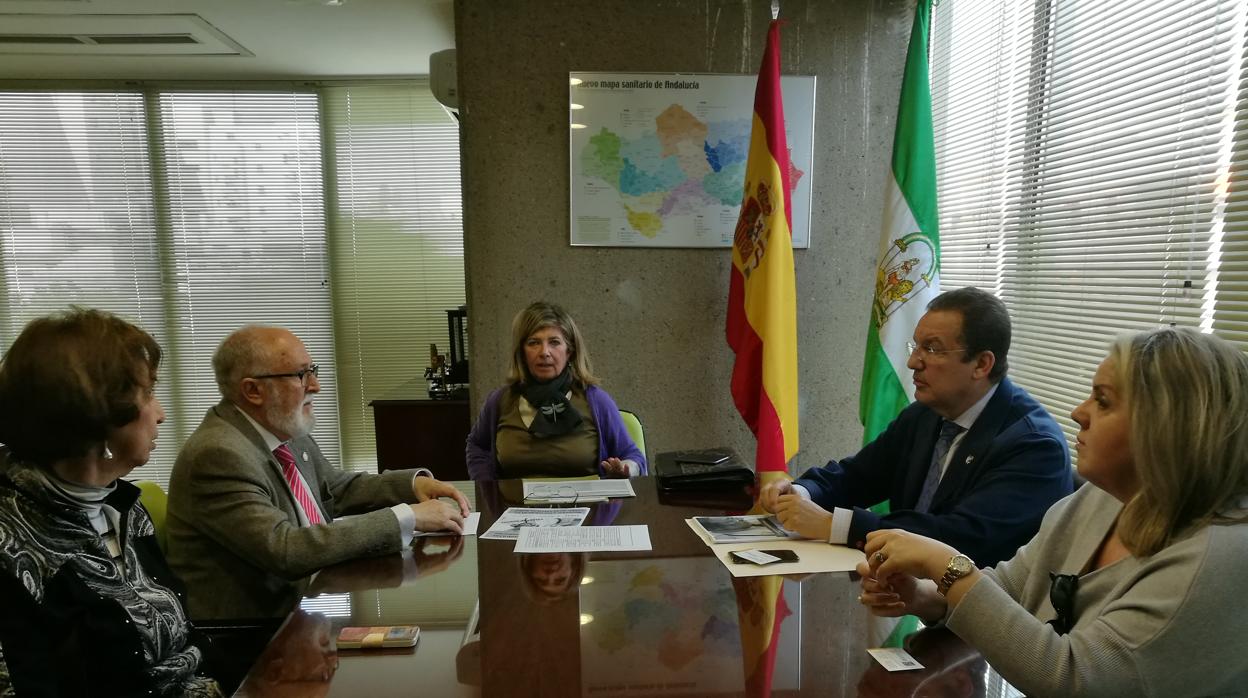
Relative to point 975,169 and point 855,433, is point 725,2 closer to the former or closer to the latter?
point 975,169

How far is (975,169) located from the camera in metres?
2.65

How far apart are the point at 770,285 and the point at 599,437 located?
910mm

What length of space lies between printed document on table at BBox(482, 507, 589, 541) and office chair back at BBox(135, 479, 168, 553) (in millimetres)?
828

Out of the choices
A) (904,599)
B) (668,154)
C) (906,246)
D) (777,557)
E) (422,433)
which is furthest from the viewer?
(422,433)

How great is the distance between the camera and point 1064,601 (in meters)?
1.09

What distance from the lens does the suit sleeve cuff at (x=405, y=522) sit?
5.33 ft

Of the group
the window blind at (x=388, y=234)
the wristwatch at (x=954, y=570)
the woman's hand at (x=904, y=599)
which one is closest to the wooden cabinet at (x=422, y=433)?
the window blind at (x=388, y=234)

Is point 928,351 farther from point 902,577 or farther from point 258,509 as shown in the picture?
point 258,509

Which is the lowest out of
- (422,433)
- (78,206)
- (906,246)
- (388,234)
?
(422,433)

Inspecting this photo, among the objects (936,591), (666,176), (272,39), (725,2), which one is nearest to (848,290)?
(666,176)

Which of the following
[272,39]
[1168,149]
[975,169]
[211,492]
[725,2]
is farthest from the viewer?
[272,39]

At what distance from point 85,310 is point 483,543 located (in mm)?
901

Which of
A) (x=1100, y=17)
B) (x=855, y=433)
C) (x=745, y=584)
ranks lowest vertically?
(x=855, y=433)

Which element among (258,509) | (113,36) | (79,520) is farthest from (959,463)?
(113,36)
